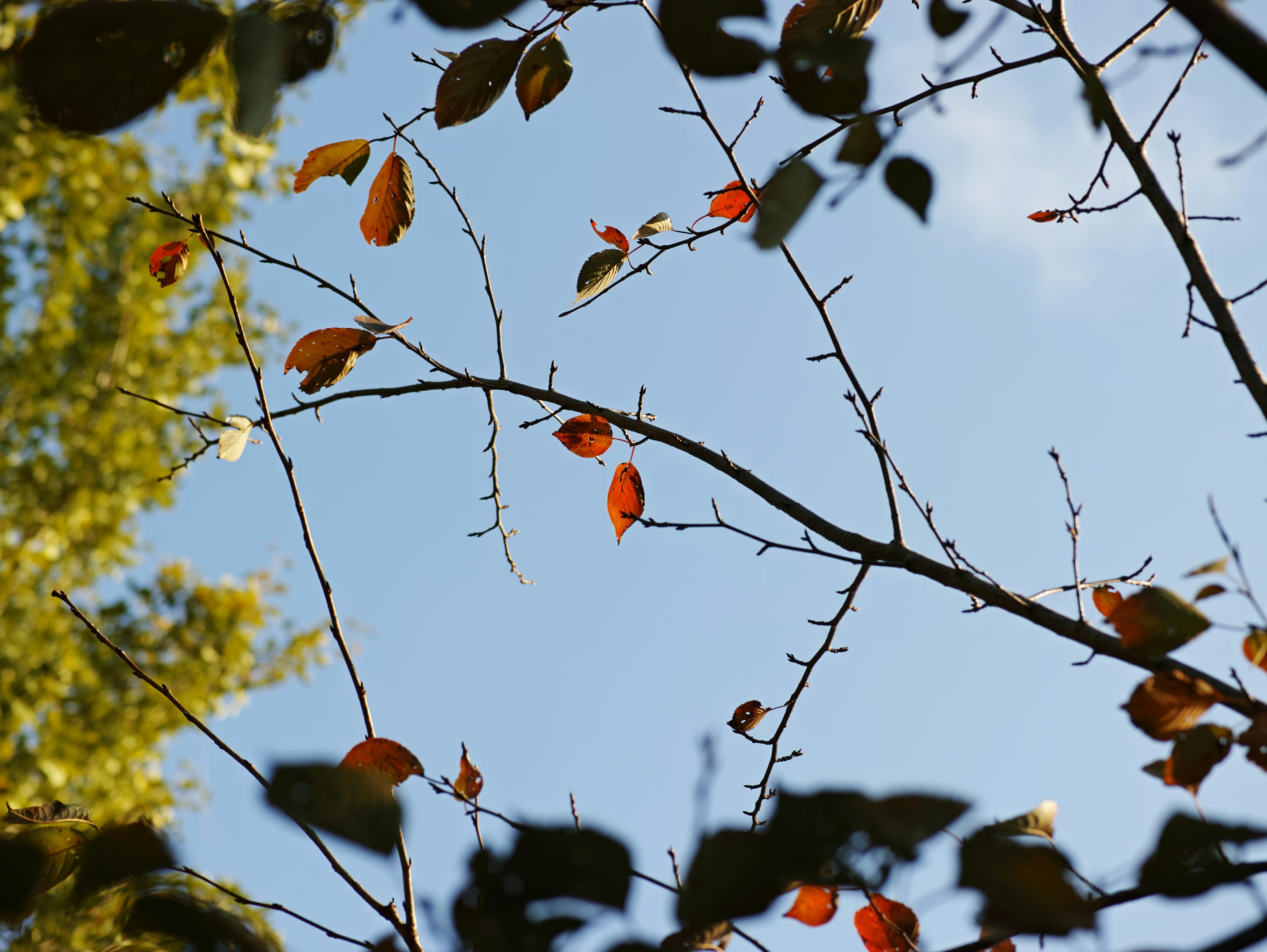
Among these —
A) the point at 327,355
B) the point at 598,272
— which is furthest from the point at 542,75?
the point at 327,355

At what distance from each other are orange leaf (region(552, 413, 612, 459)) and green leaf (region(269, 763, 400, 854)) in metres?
0.62

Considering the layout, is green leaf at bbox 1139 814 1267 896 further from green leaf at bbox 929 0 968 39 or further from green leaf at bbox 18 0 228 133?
green leaf at bbox 18 0 228 133

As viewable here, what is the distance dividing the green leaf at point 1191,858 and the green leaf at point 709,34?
1.33ft

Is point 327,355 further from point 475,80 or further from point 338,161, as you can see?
point 475,80

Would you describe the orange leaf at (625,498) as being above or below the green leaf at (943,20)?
above

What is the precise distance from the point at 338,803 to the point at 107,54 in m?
0.29

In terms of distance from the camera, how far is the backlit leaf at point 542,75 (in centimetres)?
69

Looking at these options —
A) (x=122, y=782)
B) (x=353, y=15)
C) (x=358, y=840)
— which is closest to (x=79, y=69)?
(x=353, y=15)

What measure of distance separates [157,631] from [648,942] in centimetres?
395

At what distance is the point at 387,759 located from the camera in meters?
0.63

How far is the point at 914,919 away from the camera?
60 centimetres

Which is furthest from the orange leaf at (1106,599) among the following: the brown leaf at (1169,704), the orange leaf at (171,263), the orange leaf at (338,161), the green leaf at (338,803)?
the orange leaf at (171,263)

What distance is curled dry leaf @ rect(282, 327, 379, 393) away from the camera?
2.80ft

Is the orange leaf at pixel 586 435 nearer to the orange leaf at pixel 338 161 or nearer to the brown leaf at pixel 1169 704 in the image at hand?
the orange leaf at pixel 338 161
